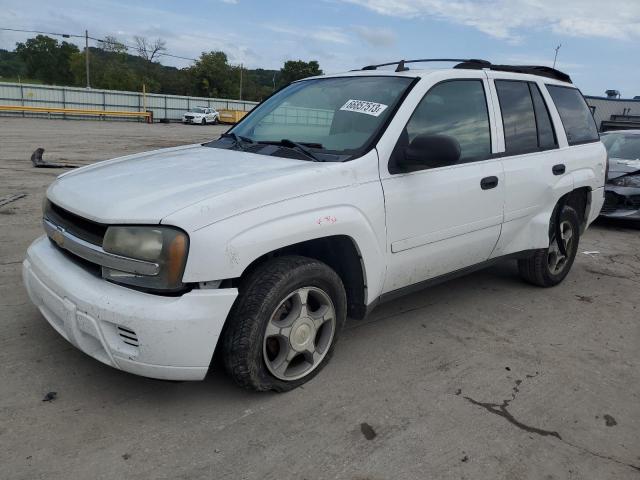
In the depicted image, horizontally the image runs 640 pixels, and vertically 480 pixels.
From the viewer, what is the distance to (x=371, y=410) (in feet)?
9.12

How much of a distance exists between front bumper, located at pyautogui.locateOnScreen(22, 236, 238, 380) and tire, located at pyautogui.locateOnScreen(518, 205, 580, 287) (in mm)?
3153

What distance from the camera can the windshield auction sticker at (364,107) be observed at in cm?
330

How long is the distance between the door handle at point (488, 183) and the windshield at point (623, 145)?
614 cm

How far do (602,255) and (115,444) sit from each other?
5908mm

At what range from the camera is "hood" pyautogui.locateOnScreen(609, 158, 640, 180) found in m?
7.92

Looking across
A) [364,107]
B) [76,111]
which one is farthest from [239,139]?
[76,111]

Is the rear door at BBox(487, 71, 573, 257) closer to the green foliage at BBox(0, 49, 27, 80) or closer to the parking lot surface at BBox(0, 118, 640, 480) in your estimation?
the parking lot surface at BBox(0, 118, 640, 480)

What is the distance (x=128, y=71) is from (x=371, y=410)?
→ 77842 mm

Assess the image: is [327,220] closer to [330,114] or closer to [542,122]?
[330,114]

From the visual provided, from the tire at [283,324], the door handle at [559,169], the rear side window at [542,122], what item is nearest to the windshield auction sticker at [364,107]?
the tire at [283,324]

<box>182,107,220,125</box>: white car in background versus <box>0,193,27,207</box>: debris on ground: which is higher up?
<box>182,107,220,125</box>: white car in background

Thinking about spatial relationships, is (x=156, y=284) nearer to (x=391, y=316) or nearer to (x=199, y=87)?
(x=391, y=316)

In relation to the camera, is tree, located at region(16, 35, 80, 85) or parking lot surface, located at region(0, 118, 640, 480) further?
tree, located at region(16, 35, 80, 85)

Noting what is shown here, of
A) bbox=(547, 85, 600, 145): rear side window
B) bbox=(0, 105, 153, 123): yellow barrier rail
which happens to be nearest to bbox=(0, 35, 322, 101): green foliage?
bbox=(0, 105, 153, 123): yellow barrier rail
